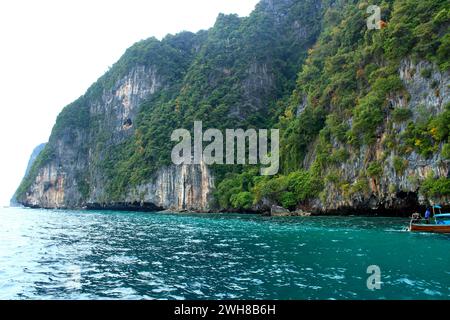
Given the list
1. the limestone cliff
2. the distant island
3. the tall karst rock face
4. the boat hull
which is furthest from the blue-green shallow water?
the tall karst rock face

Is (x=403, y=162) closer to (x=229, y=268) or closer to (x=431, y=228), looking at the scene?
Answer: (x=431, y=228)

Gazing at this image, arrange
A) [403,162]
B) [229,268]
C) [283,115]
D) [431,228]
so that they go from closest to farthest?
1. [229,268]
2. [431,228]
3. [403,162]
4. [283,115]

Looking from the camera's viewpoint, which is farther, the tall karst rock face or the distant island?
the tall karst rock face

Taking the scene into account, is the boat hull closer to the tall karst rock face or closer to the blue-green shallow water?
the blue-green shallow water

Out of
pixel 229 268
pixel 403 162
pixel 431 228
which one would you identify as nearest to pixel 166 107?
pixel 403 162

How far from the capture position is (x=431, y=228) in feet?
91.5

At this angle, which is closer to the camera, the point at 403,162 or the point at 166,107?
the point at 403,162

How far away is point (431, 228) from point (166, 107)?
9212 centimetres

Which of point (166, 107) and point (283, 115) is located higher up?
point (166, 107)

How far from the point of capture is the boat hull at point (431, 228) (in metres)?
27.4

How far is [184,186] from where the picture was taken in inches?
3302

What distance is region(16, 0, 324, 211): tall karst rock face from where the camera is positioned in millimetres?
92625

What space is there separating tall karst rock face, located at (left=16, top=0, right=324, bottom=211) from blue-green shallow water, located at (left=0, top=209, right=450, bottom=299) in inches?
2226
